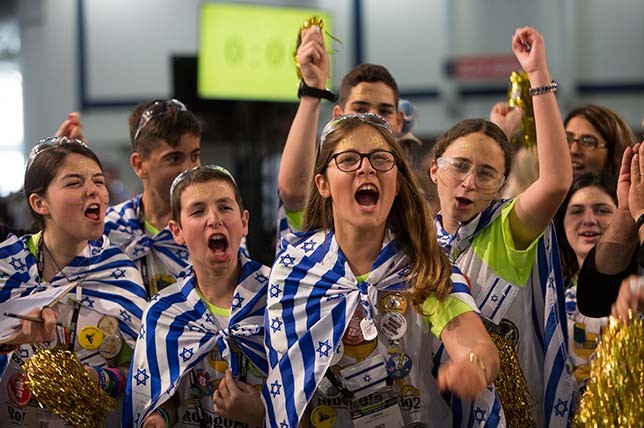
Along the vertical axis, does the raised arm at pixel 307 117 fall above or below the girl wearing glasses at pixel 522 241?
above

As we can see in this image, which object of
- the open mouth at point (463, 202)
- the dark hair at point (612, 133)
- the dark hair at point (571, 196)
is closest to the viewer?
the open mouth at point (463, 202)

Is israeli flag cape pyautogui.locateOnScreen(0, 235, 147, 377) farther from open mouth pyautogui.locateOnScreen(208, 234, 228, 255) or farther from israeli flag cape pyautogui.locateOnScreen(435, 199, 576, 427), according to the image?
israeli flag cape pyautogui.locateOnScreen(435, 199, 576, 427)

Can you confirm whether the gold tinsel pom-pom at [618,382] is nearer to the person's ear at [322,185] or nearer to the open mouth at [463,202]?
the open mouth at [463,202]

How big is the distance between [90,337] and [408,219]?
1283 millimetres

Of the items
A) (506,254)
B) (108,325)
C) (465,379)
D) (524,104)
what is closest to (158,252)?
(108,325)

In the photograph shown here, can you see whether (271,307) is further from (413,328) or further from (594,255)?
(594,255)

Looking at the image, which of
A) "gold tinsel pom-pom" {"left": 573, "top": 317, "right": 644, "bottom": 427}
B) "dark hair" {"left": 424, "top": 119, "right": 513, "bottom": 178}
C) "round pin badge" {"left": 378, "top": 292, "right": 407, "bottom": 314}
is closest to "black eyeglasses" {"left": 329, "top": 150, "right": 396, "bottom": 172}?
"round pin badge" {"left": 378, "top": 292, "right": 407, "bottom": 314}

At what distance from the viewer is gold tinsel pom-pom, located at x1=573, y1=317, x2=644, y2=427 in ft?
8.39

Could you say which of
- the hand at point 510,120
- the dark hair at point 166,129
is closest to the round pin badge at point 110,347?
the dark hair at point 166,129

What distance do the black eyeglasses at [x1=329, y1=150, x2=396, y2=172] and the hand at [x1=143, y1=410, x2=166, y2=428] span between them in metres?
1.03

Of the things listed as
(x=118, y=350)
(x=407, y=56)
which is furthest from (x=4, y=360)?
(x=407, y=56)

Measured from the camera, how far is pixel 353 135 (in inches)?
123

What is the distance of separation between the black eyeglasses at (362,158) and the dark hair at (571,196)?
42.9 inches

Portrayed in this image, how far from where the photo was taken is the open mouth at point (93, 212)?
367 cm
